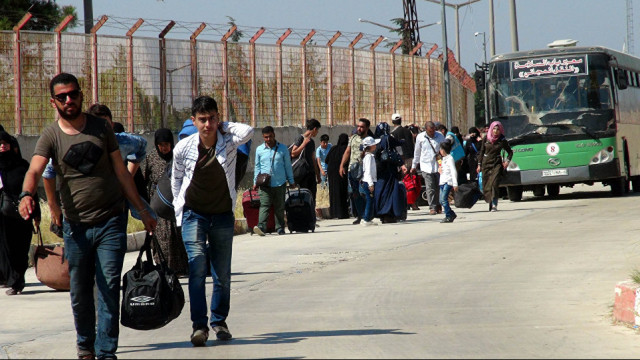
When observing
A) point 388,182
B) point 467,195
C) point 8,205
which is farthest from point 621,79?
point 8,205

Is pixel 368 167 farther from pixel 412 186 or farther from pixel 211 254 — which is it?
pixel 211 254

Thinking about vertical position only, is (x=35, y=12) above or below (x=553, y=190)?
above

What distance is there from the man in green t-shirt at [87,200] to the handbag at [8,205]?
16.3 feet

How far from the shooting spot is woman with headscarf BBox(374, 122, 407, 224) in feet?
64.9

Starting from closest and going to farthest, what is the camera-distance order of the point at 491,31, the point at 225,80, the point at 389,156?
the point at 389,156
the point at 225,80
the point at 491,31

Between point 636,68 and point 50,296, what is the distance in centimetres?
2272

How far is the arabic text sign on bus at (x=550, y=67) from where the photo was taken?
87.1 feet

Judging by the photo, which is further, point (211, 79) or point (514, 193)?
point (211, 79)

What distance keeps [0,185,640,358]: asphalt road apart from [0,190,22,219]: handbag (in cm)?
86

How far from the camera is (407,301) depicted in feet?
33.4

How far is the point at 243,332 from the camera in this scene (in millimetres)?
8656

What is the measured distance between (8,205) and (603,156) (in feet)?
55.0

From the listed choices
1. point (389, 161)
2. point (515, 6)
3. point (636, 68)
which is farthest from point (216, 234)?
point (515, 6)

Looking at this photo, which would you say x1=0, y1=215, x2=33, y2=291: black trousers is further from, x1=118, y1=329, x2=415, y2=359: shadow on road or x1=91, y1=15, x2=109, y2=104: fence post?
x1=91, y1=15, x2=109, y2=104: fence post
